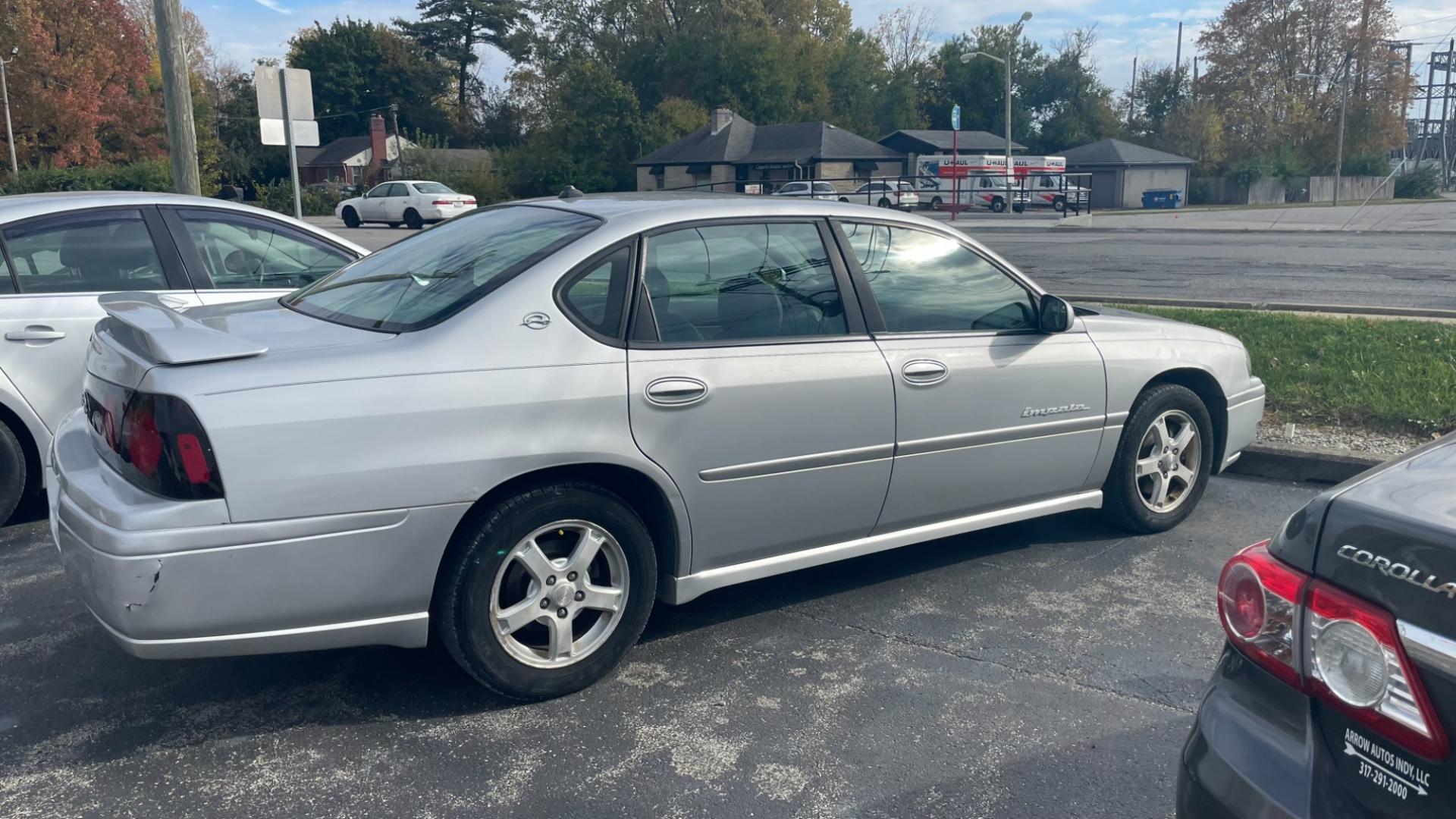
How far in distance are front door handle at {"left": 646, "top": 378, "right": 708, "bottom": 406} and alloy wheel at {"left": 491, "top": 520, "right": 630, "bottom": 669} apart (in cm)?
45

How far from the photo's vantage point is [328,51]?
7812cm

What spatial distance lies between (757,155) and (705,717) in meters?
55.8

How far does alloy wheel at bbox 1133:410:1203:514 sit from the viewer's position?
5051 millimetres

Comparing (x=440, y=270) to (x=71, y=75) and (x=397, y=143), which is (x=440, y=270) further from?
(x=397, y=143)

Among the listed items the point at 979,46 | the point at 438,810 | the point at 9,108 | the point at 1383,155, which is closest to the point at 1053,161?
the point at 1383,155

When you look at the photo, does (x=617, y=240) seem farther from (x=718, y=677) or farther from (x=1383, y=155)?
(x=1383, y=155)

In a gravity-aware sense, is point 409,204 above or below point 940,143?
below

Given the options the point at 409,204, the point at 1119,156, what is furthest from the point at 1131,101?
the point at 409,204

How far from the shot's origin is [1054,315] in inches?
180

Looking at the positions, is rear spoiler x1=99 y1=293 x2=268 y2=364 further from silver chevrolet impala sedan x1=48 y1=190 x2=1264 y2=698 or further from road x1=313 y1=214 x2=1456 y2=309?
road x1=313 y1=214 x2=1456 y2=309

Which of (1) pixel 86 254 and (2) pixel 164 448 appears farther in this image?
(1) pixel 86 254

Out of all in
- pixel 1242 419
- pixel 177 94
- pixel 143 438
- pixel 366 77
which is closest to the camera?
pixel 143 438

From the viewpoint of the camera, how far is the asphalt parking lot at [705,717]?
3018 millimetres

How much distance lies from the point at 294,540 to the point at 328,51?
8344 centimetres
